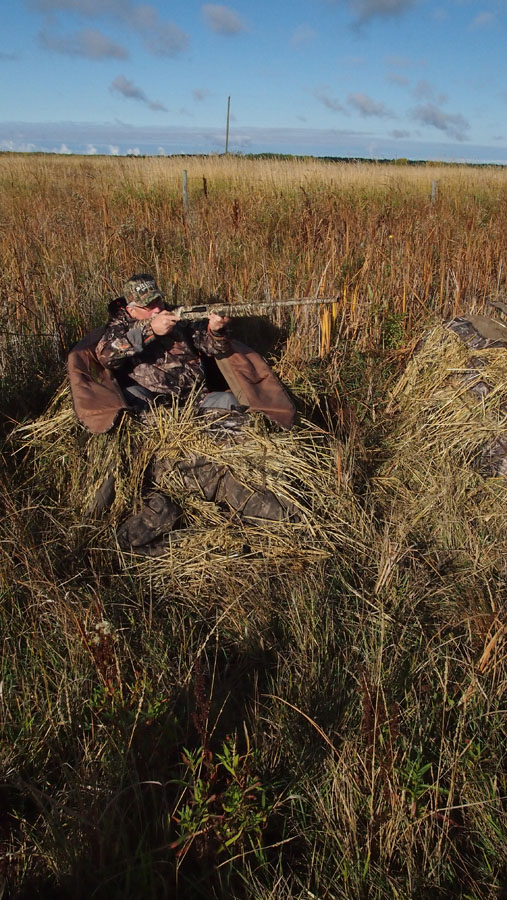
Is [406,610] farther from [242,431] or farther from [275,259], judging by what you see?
[275,259]

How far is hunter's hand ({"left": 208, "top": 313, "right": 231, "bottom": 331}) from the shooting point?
3.42 metres

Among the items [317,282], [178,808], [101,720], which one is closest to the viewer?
[178,808]

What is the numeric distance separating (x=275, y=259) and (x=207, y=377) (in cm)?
155

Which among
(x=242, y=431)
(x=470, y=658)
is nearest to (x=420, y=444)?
(x=242, y=431)

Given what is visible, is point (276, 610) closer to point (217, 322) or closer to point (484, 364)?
point (217, 322)

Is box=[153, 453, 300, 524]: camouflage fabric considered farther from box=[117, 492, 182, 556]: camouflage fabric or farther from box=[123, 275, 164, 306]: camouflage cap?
box=[123, 275, 164, 306]: camouflage cap

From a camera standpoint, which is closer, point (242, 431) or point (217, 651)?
point (217, 651)

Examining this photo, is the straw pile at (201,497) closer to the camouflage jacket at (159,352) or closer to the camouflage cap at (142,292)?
the camouflage jacket at (159,352)

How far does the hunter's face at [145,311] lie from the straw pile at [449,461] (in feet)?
5.16

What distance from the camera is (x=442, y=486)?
315cm

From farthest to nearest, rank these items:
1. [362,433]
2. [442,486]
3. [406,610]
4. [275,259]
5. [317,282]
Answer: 1. [275,259]
2. [317,282]
3. [362,433]
4. [442,486]
5. [406,610]

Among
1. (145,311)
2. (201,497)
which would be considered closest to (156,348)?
(145,311)

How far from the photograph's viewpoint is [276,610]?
7.57 feet

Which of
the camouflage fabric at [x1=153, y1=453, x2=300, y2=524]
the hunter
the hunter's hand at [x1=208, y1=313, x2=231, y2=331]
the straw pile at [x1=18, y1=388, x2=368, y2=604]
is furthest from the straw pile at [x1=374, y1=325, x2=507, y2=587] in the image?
the hunter's hand at [x1=208, y1=313, x2=231, y2=331]
